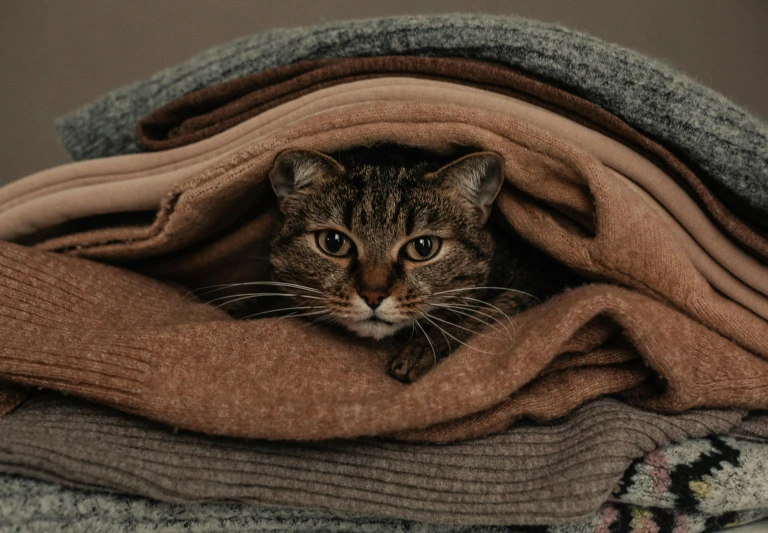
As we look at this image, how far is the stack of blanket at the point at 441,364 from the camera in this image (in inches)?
23.5

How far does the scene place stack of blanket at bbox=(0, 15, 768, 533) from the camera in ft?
1.96

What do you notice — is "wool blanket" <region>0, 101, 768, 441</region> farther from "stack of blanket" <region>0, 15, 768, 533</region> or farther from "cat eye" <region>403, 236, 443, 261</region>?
"cat eye" <region>403, 236, 443, 261</region>

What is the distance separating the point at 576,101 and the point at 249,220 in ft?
2.11

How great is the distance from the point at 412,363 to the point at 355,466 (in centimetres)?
19

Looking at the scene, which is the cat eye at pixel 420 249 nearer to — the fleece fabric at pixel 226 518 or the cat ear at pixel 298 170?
the cat ear at pixel 298 170

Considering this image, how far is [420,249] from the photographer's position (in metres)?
0.93

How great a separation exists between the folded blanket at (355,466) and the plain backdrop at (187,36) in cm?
126

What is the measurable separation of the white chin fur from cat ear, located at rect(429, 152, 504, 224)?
0.89 feet

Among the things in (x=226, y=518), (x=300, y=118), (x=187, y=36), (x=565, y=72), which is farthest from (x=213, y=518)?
(x=187, y=36)

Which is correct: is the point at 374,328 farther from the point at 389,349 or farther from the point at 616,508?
the point at 616,508

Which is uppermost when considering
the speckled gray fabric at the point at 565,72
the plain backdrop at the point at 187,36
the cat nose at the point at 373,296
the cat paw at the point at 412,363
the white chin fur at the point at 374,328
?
the plain backdrop at the point at 187,36

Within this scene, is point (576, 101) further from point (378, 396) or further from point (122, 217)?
point (122, 217)

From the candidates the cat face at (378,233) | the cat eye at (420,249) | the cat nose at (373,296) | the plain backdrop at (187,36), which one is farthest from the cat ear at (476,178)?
the plain backdrop at (187,36)

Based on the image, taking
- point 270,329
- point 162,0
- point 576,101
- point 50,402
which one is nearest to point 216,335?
point 270,329
